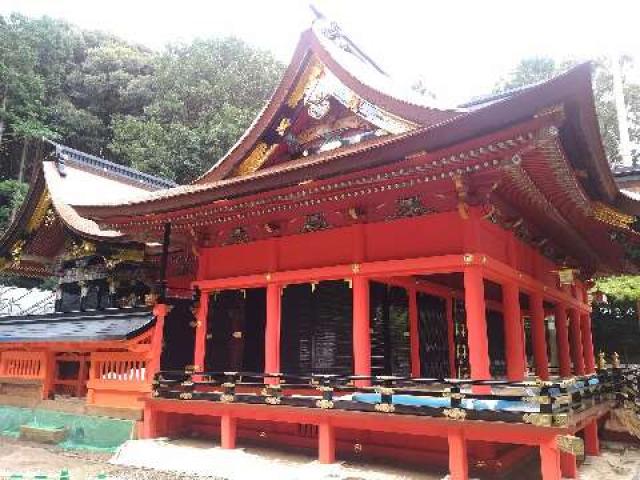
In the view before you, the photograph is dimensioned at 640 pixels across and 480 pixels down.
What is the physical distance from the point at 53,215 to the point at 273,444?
11.0 meters

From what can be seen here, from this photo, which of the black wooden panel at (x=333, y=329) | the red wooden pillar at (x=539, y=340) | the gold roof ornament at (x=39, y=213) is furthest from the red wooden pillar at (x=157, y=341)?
the red wooden pillar at (x=539, y=340)

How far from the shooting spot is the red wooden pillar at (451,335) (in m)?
12.9

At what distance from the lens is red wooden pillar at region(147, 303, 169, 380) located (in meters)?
10.8

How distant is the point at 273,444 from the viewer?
9867mm

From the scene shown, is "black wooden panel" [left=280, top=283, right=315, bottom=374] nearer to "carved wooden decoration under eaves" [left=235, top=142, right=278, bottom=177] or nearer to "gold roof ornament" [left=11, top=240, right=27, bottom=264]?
"carved wooden decoration under eaves" [left=235, top=142, right=278, bottom=177]

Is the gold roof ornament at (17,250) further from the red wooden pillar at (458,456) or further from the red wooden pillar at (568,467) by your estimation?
the red wooden pillar at (568,467)

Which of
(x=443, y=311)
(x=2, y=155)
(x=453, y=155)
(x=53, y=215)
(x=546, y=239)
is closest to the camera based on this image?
(x=453, y=155)

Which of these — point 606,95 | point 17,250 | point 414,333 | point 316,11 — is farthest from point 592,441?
point 606,95

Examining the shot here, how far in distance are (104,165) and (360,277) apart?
669 inches

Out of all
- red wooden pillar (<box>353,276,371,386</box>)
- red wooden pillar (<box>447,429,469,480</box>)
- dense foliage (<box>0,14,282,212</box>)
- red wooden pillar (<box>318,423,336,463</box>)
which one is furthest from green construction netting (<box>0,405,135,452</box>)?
dense foliage (<box>0,14,282,212</box>)

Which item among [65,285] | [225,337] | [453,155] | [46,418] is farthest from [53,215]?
[453,155]

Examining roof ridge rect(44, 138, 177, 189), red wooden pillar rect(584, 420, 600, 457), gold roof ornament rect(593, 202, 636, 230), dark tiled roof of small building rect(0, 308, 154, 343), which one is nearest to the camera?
gold roof ornament rect(593, 202, 636, 230)

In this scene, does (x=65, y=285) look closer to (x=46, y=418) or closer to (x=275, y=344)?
(x=46, y=418)

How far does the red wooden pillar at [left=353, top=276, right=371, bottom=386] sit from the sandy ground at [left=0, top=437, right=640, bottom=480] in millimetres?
1620
